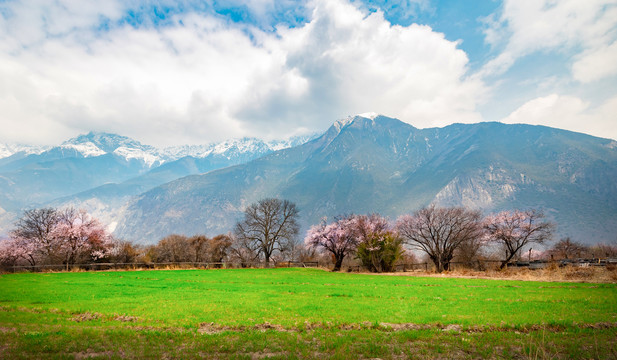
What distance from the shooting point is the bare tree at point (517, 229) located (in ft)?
183

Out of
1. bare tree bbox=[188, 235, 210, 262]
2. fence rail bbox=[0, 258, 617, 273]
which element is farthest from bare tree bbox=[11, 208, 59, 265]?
bare tree bbox=[188, 235, 210, 262]

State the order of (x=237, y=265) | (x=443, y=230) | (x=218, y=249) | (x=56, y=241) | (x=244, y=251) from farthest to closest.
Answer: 1. (x=244, y=251)
2. (x=218, y=249)
3. (x=237, y=265)
4. (x=443, y=230)
5. (x=56, y=241)

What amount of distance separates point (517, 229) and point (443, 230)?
1304 cm

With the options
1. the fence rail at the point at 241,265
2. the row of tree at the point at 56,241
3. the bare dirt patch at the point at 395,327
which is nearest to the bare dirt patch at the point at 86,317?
the bare dirt patch at the point at 395,327

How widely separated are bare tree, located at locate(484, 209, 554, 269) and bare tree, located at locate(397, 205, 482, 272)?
263 cm

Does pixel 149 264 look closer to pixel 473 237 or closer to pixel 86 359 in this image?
pixel 86 359

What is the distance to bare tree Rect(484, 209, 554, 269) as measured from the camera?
183 feet

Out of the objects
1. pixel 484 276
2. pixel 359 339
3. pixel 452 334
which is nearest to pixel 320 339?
pixel 359 339

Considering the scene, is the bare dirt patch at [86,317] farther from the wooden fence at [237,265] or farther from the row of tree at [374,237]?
the row of tree at [374,237]

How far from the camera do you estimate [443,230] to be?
2392 inches

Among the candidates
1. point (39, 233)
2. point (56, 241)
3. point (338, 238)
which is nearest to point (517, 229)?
point (338, 238)

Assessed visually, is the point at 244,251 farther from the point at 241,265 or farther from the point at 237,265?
the point at 237,265

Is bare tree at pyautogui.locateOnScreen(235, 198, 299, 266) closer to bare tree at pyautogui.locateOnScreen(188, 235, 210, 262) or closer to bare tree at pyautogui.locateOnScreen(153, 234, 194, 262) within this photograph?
bare tree at pyautogui.locateOnScreen(188, 235, 210, 262)

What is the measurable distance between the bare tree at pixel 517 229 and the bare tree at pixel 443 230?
8.64ft
